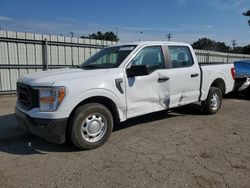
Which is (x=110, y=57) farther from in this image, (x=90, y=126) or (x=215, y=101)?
(x=215, y=101)

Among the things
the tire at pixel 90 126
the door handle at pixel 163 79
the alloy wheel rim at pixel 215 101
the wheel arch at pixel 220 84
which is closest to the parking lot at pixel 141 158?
the tire at pixel 90 126

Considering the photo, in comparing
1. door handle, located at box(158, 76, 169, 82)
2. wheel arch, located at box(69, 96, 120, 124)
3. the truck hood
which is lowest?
wheel arch, located at box(69, 96, 120, 124)

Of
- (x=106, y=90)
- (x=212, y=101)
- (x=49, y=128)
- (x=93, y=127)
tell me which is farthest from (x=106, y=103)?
(x=212, y=101)

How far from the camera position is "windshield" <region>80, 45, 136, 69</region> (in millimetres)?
4840

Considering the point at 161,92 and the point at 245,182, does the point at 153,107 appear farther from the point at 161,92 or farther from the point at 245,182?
the point at 245,182

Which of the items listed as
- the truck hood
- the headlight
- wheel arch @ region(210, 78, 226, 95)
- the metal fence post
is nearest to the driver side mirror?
the truck hood

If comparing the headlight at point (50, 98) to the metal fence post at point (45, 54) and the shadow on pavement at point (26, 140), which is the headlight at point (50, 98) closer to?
the shadow on pavement at point (26, 140)

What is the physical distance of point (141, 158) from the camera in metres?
3.85

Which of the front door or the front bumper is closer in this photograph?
the front bumper

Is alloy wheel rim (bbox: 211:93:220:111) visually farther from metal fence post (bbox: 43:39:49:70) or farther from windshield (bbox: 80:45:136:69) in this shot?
metal fence post (bbox: 43:39:49:70)

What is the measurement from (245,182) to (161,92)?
8.30ft

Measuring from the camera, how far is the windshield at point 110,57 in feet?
15.9

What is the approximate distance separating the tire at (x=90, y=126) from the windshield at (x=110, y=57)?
1.02 metres

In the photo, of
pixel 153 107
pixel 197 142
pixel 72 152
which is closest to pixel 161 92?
pixel 153 107
